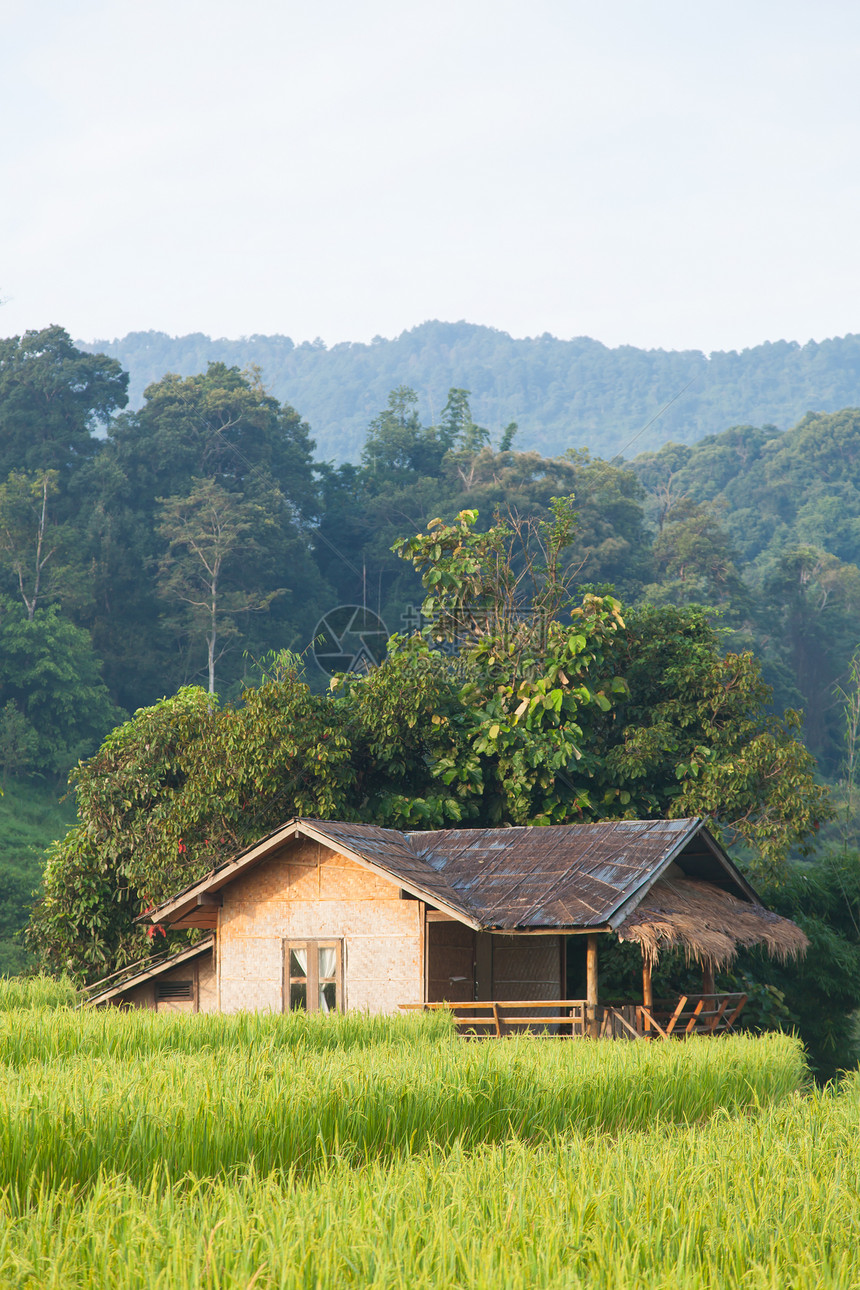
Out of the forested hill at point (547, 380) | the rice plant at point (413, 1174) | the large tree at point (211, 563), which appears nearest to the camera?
the rice plant at point (413, 1174)

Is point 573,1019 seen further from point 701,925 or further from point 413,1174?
point 413,1174

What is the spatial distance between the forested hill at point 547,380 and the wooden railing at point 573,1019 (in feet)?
406

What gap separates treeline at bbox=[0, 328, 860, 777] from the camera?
4262cm

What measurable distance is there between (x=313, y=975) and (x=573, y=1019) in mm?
3413

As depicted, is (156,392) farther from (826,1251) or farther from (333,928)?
(826,1251)

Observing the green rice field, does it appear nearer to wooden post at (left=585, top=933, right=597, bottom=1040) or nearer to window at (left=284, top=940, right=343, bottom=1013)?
wooden post at (left=585, top=933, right=597, bottom=1040)

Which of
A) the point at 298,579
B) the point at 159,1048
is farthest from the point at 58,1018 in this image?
the point at 298,579

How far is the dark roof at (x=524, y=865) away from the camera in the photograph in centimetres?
1374

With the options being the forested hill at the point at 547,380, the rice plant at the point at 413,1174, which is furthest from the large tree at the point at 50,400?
the forested hill at the point at 547,380

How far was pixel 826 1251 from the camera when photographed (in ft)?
14.3

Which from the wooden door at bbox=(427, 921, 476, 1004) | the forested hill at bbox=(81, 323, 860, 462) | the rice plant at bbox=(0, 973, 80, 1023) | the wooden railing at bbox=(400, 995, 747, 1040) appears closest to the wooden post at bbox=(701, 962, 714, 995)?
the wooden railing at bbox=(400, 995, 747, 1040)

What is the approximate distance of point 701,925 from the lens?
14109 millimetres

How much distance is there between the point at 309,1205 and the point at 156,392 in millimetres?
49039
